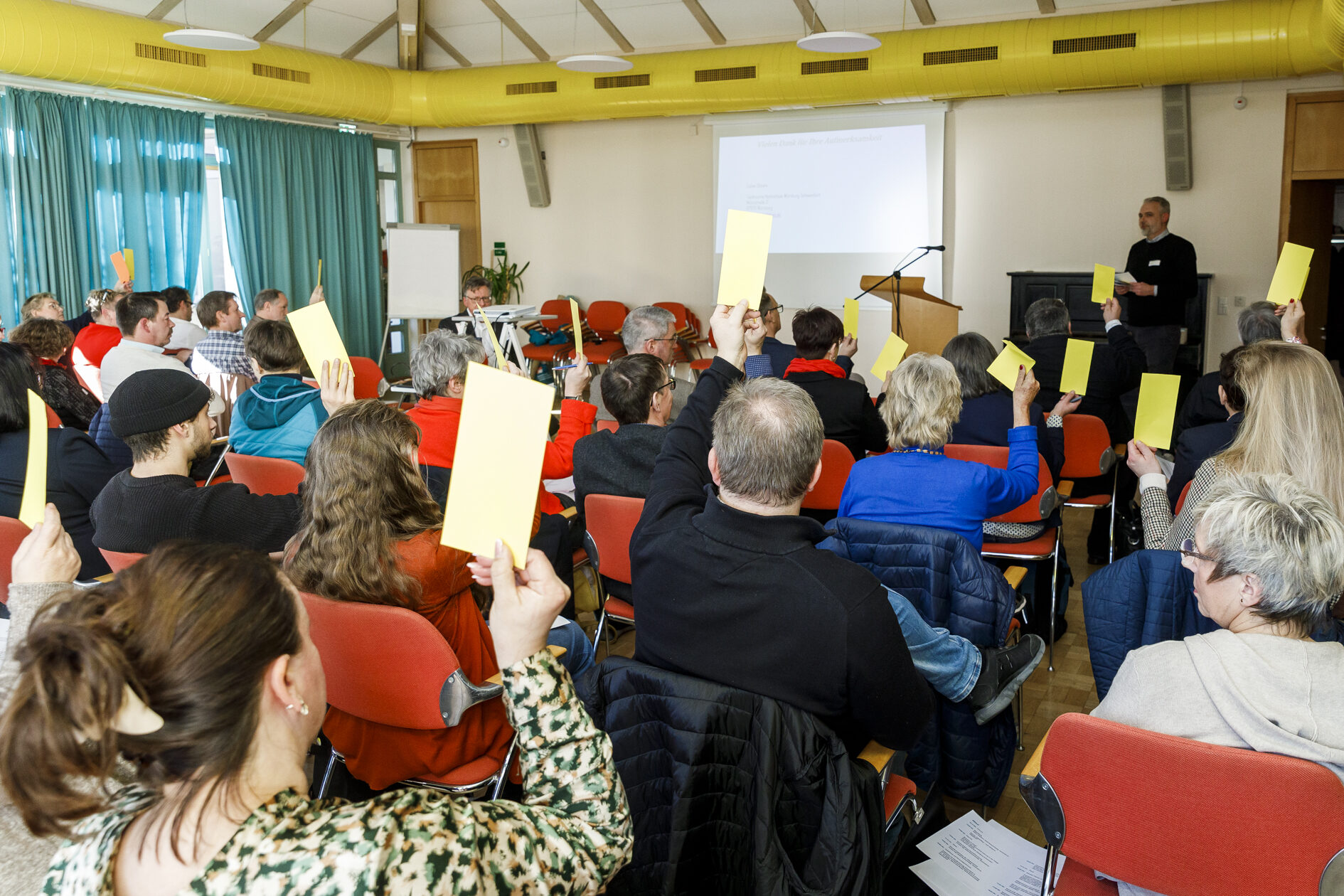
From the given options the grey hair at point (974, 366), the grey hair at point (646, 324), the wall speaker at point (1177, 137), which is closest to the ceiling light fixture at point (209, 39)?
the grey hair at point (646, 324)

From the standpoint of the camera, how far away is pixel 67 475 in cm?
288

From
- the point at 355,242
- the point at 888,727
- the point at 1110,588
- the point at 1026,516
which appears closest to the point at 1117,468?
the point at 1026,516

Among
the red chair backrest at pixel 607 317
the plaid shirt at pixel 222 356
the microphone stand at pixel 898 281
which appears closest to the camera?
the plaid shirt at pixel 222 356

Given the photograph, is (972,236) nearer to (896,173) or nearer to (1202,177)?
(896,173)

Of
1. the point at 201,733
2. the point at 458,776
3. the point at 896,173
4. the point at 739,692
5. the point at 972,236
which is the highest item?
the point at 896,173

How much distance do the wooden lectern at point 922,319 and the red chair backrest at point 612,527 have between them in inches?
195

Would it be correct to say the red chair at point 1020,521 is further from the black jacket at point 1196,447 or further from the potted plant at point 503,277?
the potted plant at point 503,277

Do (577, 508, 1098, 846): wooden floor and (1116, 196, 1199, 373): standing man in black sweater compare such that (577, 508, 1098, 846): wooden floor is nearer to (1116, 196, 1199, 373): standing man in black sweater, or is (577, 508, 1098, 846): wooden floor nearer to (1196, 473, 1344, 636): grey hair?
(1196, 473, 1344, 636): grey hair

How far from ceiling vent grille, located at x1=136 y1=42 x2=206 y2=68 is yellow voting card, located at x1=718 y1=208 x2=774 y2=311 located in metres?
7.38

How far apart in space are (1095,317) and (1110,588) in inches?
231

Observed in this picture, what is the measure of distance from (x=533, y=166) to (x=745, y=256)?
8.83 metres

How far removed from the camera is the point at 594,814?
1116 mm

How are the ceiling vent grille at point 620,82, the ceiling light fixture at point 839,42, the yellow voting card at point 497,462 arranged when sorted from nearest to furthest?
the yellow voting card at point 497,462
the ceiling light fixture at point 839,42
the ceiling vent grille at point 620,82

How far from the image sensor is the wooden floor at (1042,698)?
261cm
